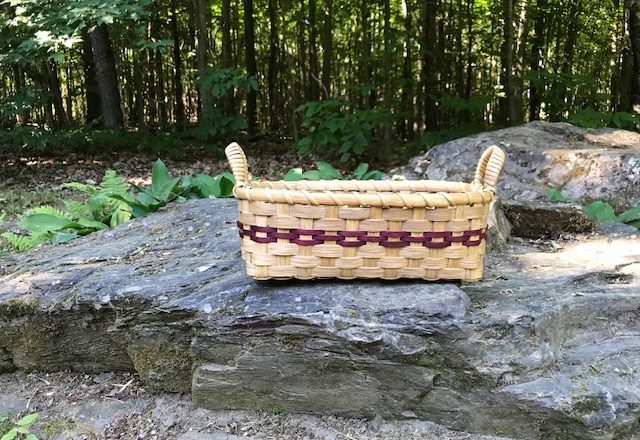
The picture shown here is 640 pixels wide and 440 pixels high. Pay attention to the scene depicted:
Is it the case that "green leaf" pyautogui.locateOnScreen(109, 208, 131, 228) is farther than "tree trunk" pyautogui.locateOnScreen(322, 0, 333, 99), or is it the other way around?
"tree trunk" pyautogui.locateOnScreen(322, 0, 333, 99)

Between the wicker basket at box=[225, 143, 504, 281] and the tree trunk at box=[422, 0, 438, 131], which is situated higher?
A: the tree trunk at box=[422, 0, 438, 131]

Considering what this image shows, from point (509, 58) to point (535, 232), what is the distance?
4.71 m

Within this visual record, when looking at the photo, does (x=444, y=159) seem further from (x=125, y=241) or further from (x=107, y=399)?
(x=107, y=399)

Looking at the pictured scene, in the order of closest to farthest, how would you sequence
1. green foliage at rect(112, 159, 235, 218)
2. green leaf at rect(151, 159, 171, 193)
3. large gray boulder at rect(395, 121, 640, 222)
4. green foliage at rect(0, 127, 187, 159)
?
green foliage at rect(112, 159, 235, 218)
green leaf at rect(151, 159, 171, 193)
large gray boulder at rect(395, 121, 640, 222)
green foliage at rect(0, 127, 187, 159)

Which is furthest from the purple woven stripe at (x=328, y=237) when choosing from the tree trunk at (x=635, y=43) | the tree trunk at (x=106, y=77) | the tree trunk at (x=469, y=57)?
the tree trunk at (x=469, y=57)

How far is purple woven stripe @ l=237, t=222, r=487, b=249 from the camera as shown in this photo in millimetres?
1903

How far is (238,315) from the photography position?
80.9 inches

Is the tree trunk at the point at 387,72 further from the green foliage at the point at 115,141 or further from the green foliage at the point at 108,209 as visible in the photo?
the green foliage at the point at 108,209

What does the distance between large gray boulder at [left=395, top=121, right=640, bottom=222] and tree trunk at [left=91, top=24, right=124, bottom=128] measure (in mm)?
4301

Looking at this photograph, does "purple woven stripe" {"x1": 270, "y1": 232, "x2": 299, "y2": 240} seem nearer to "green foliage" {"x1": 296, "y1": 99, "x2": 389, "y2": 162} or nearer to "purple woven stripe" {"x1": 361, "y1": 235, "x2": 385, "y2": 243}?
"purple woven stripe" {"x1": 361, "y1": 235, "x2": 385, "y2": 243}

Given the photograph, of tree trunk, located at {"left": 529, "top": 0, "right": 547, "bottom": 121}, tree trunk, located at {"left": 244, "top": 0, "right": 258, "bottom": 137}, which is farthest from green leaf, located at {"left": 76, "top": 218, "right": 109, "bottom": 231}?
tree trunk, located at {"left": 529, "top": 0, "right": 547, "bottom": 121}

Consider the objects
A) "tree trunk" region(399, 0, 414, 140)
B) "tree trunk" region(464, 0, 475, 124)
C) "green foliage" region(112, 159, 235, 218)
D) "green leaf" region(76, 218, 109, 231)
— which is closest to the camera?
"green leaf" region(76, 218, 109, 231)

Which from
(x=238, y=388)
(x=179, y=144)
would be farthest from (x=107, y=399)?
(x=179, y=144)

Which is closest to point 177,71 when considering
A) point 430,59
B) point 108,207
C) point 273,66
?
point 273,66
